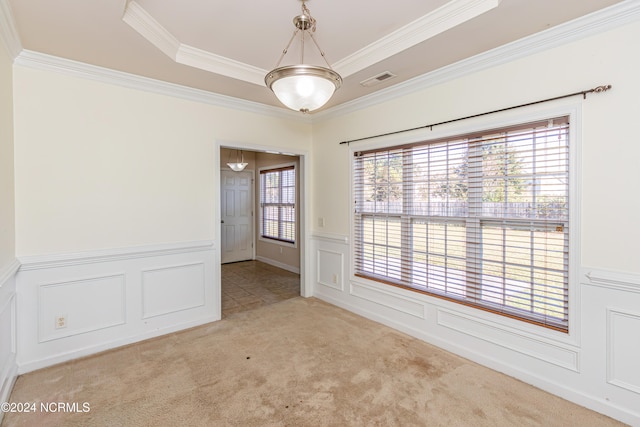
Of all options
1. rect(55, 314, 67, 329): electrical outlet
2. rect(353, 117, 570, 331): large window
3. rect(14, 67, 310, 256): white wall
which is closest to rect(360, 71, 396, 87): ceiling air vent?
rect(353, 117, 570, 331): large window

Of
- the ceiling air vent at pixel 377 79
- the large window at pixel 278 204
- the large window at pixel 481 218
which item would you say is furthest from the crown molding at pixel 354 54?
the large window at pixel 278 204

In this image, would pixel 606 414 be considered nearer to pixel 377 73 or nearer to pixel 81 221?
pixel 377 73

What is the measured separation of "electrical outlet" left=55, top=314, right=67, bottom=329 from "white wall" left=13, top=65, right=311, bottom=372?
0.01 metres

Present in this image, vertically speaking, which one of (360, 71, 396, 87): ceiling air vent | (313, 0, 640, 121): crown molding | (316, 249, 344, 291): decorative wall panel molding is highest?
(360, 71, 396, 87): ceiling air vent

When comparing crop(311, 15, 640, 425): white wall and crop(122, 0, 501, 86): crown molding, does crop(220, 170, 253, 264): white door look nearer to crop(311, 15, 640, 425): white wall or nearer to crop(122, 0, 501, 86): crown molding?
crop(122, 0, 501, 86): crown molding

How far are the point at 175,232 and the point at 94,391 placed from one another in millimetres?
1535

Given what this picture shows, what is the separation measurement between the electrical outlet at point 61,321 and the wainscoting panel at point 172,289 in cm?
62

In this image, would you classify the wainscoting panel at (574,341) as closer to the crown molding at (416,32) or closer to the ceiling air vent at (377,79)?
the crown molding at (416,32)

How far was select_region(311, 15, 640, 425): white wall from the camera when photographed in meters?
1.92

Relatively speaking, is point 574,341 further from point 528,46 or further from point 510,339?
point 528,46

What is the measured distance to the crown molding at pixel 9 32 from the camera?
6.22 ft

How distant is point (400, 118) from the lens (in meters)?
3.22

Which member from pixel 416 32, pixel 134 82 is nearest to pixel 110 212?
pixel 134 82

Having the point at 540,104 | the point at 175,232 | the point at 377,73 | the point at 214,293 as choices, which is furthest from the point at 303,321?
the point at 540,104
